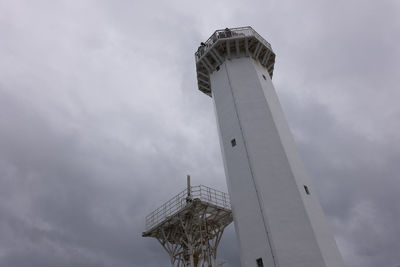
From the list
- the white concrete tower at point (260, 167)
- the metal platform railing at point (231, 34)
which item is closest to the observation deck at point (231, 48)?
the metal platform railing at point (231, 34)

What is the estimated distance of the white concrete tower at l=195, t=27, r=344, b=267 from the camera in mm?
18688

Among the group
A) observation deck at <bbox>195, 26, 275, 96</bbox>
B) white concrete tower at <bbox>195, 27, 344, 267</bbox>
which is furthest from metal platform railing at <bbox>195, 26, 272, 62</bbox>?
white concrete tower at <bbox>195, 27, 344, 267</bbox>

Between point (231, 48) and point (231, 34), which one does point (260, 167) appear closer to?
point (231, 48)

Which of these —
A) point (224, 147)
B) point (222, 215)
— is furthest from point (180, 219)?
point (224, 147)

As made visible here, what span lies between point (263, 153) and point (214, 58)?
13142mm

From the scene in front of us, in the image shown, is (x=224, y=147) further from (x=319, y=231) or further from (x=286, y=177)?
(x=319, y=231)

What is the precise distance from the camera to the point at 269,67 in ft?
110

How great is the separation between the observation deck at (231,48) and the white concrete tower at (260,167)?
0.34ft

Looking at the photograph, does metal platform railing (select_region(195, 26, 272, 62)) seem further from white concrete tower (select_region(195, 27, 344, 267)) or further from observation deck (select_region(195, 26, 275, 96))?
white concrete tower (select_region(195, 27, 344, 267))

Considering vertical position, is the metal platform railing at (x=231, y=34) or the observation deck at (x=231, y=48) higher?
the metal platform railing at (x=231, y=34)

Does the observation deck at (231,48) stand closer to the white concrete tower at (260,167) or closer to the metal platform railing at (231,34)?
the metal platform railing at (231,34)

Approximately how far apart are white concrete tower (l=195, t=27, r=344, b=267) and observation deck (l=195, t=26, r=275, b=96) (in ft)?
0.34

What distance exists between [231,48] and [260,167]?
1453cm

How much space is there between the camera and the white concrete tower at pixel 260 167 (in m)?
18.7
